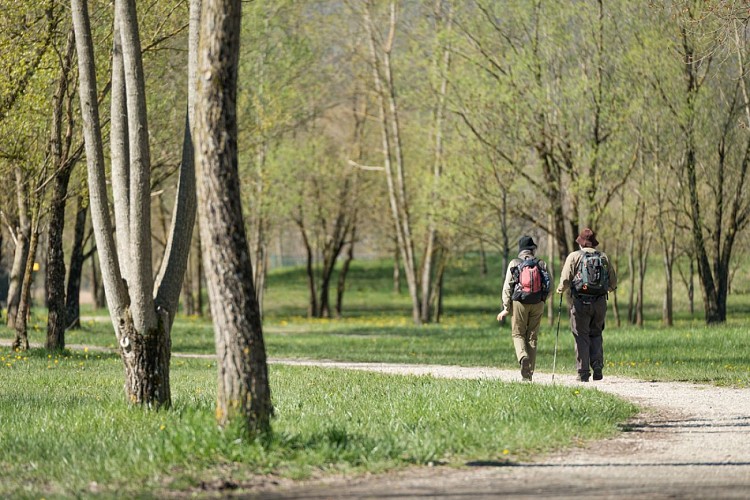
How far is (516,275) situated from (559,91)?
15768 mm

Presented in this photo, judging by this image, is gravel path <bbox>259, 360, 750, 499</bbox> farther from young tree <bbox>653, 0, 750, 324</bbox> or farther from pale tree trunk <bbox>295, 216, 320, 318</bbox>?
pale tree trunk <bbox>295, 216, 320, 318</bbox>

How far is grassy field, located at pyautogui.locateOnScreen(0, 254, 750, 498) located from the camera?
7.75 metres

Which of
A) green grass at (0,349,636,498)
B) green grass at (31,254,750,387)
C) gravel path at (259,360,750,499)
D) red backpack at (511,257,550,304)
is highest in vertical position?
red backpack at (511,257,550,304)

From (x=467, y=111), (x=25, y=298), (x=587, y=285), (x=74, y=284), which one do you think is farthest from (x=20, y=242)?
(x=587, y=285)

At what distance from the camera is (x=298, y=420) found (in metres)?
9.77

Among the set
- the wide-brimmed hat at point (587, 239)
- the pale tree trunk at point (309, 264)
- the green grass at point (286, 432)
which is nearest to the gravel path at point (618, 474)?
the green grass at point (286, 432)

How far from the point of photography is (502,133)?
101ft

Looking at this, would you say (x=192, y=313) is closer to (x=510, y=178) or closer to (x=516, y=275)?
(x=510, y=178)

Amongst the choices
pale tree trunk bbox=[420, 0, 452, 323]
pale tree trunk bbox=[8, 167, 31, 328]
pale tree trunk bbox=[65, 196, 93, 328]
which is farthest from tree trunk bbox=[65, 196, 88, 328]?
pale tree trunk bbox=[420, 0, 452, 323]

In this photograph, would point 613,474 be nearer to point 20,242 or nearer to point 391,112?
point 20,242

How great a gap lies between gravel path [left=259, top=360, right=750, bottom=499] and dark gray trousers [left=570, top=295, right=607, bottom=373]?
130 inches

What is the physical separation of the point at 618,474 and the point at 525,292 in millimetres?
6344

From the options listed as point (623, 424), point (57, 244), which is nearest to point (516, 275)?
point (623, 424)

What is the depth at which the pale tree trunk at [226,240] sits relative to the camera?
8.37 metres
